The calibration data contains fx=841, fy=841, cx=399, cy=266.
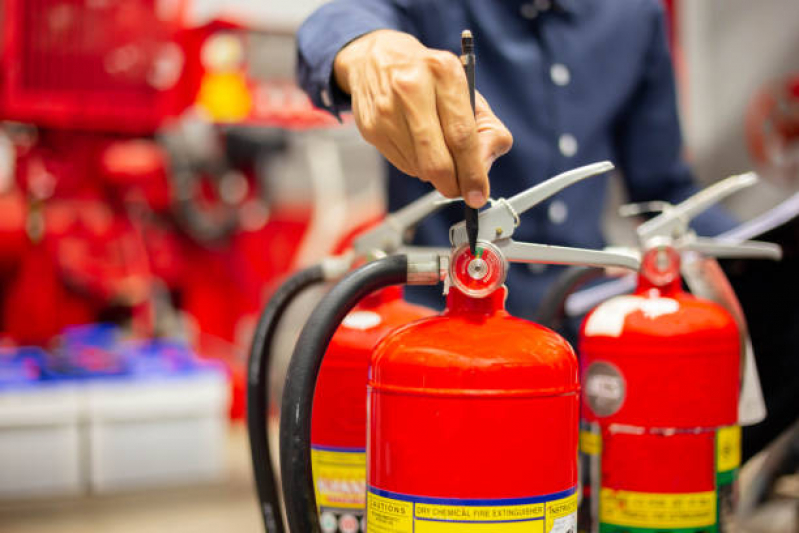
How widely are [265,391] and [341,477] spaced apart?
0.10 meters

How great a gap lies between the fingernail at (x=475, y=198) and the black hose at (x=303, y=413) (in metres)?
0.11

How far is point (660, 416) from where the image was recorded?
2.17ft

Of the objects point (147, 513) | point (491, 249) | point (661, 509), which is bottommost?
point (147, 513)

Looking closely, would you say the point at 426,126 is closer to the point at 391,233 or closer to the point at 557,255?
the point at 557,255

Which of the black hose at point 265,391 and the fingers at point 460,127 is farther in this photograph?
the black hose at point 265,391

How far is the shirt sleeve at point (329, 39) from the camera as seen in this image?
69 cm

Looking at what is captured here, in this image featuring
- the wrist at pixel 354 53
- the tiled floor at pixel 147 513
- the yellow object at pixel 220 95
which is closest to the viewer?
the wrist at pixel 354 53

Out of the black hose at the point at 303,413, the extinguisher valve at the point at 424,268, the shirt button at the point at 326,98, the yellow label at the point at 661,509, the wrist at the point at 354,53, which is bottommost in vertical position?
the yellow label at the point at 661,509

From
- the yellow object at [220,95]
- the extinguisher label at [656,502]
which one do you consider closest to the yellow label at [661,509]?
the extinguisher label at [656,502]

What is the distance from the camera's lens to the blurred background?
7.41 ft

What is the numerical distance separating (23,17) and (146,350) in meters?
1.09

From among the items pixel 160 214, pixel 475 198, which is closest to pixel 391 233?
pixel 475 198

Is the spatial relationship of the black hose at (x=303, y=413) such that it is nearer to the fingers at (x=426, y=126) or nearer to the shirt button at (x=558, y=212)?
the fingers at (x=426, y=126)

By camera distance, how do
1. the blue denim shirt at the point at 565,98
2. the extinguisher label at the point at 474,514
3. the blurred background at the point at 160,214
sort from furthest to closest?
the blurred background at the point at 160,214, the blue denim shirt at the point at 565,98, the extinguisher label at the point at 474,514
